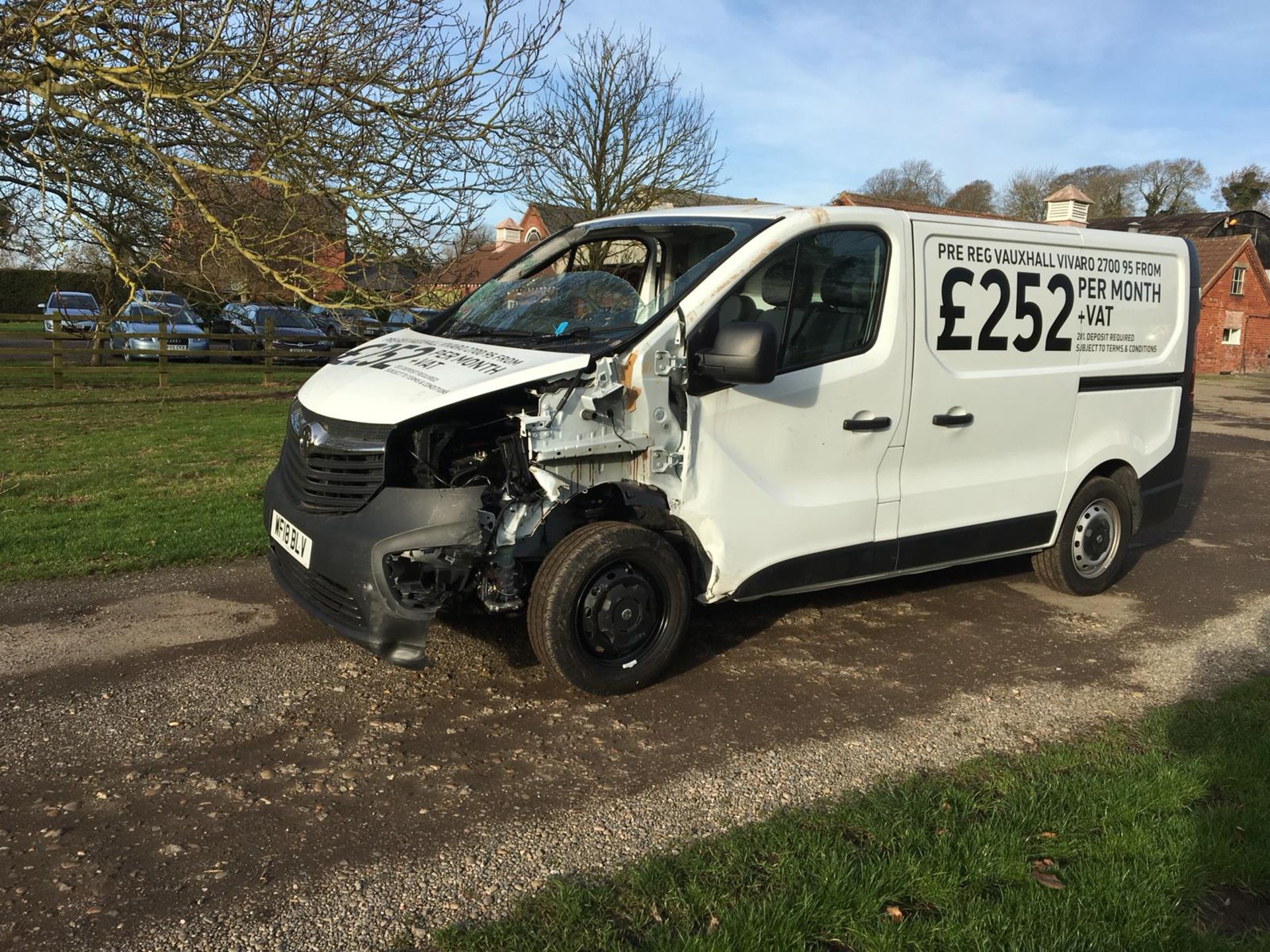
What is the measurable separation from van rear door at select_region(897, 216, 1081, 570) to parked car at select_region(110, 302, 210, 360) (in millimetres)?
8085

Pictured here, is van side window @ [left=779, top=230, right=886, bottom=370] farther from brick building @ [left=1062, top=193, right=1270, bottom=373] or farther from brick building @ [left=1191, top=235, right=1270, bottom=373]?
brick building @ [left=1191, top=235, right=1270, bottom=373]

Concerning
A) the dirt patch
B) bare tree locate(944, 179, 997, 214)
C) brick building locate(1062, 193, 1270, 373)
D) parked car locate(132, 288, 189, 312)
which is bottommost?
the dirt patch

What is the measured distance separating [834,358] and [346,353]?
258cm

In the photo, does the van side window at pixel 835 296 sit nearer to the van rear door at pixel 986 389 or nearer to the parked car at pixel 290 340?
the van rear door at pixel 986 389

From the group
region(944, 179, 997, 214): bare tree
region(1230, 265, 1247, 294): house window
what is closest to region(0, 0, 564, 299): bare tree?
region(1230, 265, 1247, 294): house window

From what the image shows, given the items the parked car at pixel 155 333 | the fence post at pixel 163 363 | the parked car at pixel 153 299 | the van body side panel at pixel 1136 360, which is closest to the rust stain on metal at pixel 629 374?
the van body side panel at pixel 1136 360

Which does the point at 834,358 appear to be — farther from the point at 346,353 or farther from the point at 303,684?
the point at 303,684

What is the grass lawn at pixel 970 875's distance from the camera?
105 inches

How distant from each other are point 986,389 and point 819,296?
1.29m

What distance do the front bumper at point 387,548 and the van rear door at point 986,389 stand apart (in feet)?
8.20

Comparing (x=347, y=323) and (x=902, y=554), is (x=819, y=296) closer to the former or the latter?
(x=902, y=554)

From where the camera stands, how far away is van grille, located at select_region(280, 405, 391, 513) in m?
3.96

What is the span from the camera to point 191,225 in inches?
395

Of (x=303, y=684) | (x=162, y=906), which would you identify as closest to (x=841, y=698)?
(x=303, y=684)
